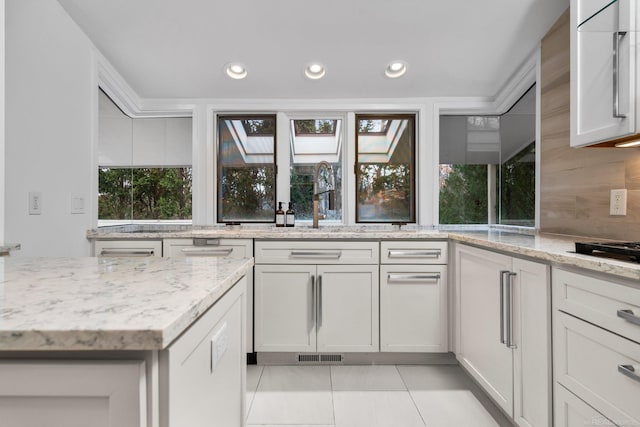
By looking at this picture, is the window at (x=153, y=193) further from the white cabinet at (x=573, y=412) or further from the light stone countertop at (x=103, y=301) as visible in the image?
the white cabinet at (x=573, y=412)

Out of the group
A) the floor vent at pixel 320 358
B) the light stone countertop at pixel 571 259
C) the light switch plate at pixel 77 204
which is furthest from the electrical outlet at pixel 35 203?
the light stone countertop at pixel 571 259

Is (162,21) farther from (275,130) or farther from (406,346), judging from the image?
(406,346)

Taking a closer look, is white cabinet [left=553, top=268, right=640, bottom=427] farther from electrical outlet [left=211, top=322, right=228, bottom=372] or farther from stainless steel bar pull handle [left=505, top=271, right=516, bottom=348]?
→ electrical outlet [left=211, top=322, right=228, bottom=372]

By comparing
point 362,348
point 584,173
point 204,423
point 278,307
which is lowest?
point 362,348

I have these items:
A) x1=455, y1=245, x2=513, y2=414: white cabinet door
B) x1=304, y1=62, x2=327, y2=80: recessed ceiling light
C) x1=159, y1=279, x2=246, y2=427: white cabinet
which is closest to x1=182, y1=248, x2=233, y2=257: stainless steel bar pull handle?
x1=159, y1=279, x2=246, y2=427: white cabinet

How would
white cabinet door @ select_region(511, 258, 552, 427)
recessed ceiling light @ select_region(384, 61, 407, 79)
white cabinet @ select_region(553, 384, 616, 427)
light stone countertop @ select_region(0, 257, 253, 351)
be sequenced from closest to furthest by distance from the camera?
light stone countertop @ select_region(0, 257, 253, 351)
white cabinet @ select_region(553, 384, 616, 427)
white cabinet door @ select_region(511, 258, 552, 427)
recessed ceiling light @ select_region(384, 61, 407, 79)

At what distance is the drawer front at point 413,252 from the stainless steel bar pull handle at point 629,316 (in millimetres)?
1320

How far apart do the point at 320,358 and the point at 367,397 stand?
1.59ft

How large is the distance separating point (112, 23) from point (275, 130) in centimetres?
134

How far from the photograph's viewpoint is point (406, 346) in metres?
2.31

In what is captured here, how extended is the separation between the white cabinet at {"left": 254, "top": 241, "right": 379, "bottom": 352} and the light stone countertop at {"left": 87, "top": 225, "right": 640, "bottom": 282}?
0.08 m

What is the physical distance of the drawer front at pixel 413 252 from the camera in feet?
7.62

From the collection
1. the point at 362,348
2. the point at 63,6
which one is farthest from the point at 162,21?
the point at 362,348

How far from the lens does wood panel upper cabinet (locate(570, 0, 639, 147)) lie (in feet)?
4.00
